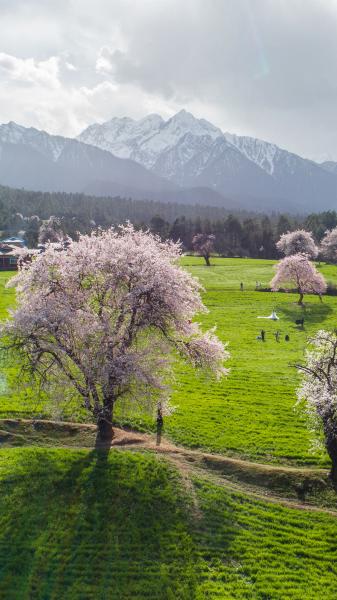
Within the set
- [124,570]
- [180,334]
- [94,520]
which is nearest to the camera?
[124,570]

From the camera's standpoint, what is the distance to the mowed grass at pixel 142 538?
2277cm

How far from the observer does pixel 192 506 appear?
90.4 ft

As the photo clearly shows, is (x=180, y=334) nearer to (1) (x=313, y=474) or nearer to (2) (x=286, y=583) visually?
(1) (x=313, y=474)

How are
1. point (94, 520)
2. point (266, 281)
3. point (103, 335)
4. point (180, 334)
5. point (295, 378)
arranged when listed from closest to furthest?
point (94, 520)
point (103, 335)
point (180, 334)
point (295, 378)
point (266, 281)

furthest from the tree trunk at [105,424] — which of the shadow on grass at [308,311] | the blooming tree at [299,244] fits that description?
the blooming tree at [299,244]

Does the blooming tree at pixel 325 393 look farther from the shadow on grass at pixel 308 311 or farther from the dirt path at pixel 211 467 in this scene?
the shadow on grass at pixel 308 311

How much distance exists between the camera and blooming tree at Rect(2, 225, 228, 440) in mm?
29578

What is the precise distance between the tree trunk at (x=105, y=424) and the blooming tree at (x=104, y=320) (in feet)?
0.34

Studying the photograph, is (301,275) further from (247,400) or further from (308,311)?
(247,400)

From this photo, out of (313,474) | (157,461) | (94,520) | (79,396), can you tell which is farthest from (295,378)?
(94,520)

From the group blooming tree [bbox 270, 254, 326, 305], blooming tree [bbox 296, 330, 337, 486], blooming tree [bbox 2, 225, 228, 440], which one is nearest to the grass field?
blooming tree [bbox 296, 330, 337, 486]

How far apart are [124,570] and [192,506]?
574 centimetres

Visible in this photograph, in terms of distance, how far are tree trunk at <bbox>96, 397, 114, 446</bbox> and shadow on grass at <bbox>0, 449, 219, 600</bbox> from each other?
7.19 feet

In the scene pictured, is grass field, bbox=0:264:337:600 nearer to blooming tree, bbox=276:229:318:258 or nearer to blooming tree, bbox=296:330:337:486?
blooming tree, bbox=296:330:337:486
